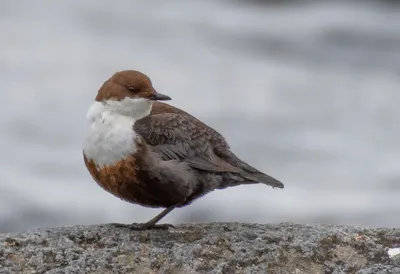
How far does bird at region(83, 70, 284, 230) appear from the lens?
484cm

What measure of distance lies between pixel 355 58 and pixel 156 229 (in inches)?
361

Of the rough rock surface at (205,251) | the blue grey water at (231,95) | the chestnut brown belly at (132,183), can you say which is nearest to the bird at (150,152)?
the chestnut brown belly at (132,183)

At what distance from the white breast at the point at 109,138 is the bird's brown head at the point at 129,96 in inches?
1.0

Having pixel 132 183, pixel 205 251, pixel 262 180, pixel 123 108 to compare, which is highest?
pixel 123 108

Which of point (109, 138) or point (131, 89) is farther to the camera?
point (131, 89)

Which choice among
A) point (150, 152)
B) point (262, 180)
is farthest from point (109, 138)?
point (262, 180)

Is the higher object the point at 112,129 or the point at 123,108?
the point at 123,108

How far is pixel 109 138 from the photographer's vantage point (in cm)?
487

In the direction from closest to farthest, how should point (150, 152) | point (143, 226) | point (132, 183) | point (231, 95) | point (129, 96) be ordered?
point (143, 226) → point (132, 183) → point (150, 152) → point (129, 96) → point (231, 95)

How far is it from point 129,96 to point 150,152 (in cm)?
28

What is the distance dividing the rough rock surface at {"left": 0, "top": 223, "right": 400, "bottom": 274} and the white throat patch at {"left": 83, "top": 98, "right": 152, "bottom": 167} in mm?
489

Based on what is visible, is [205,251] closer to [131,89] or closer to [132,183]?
[132,183]

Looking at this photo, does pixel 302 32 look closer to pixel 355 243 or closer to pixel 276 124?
pixel 276 124

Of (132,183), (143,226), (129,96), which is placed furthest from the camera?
(129,96)
